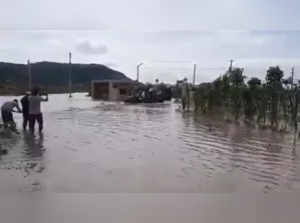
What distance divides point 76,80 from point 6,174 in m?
106

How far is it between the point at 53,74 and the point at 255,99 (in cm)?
9043

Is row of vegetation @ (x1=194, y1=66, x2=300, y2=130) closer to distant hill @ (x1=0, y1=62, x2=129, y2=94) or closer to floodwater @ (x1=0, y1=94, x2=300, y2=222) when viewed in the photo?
floodwater @ (x1=0, y1=94, x2=300, y2=222)

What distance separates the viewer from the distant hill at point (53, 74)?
301 feet

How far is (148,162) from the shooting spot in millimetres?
9203

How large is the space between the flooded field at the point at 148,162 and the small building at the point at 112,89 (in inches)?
1554

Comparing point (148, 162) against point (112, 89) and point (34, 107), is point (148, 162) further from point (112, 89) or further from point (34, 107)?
point (112, 89)

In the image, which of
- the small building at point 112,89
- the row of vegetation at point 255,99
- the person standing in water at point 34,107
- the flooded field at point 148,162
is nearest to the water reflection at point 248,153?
the flooded field at point 148,162

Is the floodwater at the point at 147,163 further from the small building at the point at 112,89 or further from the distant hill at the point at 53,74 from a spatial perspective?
the distant hill at the point at 53,74

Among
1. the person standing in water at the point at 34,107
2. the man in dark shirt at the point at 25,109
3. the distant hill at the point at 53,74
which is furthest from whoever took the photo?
the distant hill at the point at 53,74

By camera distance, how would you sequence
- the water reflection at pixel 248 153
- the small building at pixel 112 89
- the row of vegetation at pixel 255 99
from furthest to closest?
1. the small building at pixel 112 89
2. the row of vegetation at pixel 255 99
3. the water reflection at pixel 248 153

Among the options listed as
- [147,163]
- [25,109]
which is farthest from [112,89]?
[147,163]

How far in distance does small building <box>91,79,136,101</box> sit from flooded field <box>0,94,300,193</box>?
1554 inches

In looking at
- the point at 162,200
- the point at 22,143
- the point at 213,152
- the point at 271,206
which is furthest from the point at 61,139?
the point at 271,206

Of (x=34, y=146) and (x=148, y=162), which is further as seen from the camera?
(x=34, y=146)
